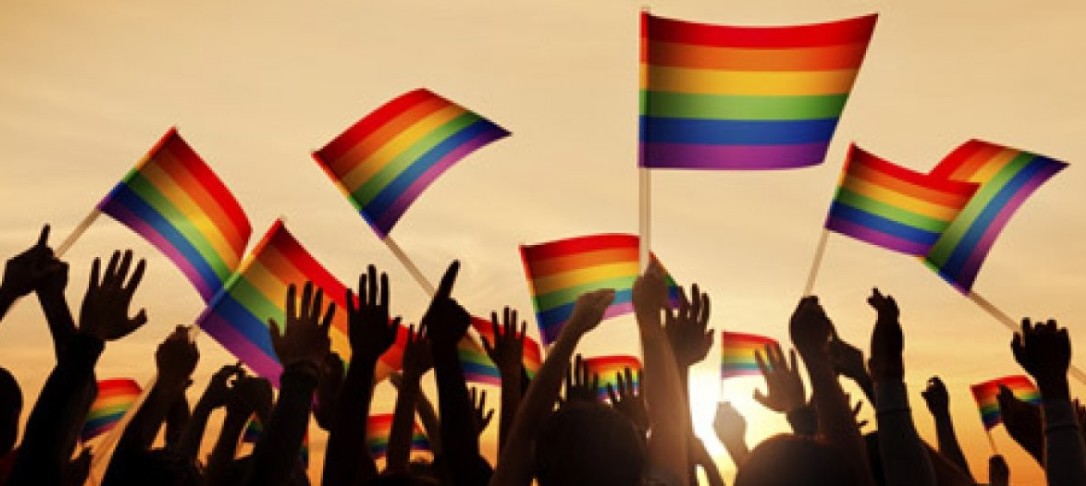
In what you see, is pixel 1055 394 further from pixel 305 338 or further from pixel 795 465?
pixel 305 338

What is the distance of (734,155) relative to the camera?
959 cm

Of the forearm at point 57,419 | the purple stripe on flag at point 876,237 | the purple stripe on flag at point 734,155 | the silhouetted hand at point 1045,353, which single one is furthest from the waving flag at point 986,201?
the forearm at point 57,419

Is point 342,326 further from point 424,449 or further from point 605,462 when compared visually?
point 605,462

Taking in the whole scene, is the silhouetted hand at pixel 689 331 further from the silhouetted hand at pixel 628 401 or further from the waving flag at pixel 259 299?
the waving flag at pixel 259 299

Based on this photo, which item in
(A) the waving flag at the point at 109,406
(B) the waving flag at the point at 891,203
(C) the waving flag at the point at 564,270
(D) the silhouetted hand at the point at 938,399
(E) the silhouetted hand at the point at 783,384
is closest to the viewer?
(E) the silhouetted hand at the point at 783,384

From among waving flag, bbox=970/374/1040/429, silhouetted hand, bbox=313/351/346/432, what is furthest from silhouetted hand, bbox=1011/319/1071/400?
waving flag, bbox=970/374/1040/429

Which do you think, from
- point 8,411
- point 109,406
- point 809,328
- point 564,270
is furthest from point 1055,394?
point 109,406

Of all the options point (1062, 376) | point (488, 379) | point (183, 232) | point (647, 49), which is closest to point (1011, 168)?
point (647, 49)

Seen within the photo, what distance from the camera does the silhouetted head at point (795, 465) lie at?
315cm

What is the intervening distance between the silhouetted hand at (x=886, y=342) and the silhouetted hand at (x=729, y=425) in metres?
2.21

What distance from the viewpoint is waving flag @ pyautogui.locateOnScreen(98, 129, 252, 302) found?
10055 mm

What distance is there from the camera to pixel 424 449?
16.7m

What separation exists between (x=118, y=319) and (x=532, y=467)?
1.70 meters

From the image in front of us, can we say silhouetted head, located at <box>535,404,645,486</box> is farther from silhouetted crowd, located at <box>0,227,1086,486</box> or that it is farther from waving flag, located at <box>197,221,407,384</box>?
waving flag, located at <box>197,221,407,384</box>
